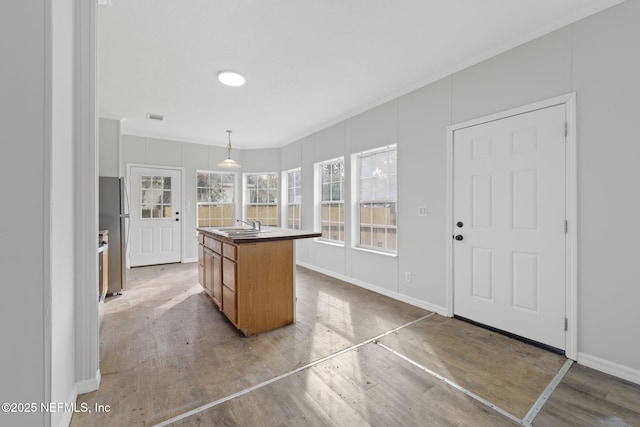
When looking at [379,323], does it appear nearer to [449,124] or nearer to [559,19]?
[449,124]

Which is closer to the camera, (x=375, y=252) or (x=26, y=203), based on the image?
(x=26, y=203)

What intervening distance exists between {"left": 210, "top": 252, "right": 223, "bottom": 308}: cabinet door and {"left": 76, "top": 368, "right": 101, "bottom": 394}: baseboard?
4.09 ft

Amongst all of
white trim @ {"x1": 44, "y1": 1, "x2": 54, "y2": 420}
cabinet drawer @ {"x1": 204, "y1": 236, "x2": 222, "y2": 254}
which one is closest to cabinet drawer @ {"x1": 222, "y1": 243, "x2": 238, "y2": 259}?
cabinet drawer @ {"x1": 204, "y1": 236, "x2": 222, "y2": 254}

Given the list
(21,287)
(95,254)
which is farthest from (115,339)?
(21,287)

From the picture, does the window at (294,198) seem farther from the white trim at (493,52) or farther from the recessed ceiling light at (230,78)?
the recessed ceiling light at (230,78)

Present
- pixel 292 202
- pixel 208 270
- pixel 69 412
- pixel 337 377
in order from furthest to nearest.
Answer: pixel 292 202 → pixel 208 270 → pixel 337 377 → pixel 69 412

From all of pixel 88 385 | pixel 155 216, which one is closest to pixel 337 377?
pixel 88 385

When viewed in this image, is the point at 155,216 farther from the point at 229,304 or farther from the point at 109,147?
the point at 229,304

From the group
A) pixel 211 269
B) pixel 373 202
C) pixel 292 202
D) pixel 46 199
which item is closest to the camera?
pixel 46 199

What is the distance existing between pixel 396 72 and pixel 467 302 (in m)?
2.58

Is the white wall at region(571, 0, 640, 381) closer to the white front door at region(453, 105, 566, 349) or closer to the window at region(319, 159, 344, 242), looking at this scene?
the white front door at region(453, 105, 566, 349)

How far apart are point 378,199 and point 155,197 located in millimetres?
4525

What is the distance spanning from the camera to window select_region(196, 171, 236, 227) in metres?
6.15

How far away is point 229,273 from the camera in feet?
8.96
